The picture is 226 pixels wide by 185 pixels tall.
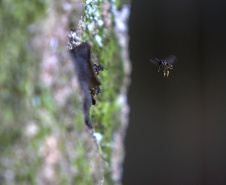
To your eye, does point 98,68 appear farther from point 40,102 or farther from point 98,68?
point 40,102

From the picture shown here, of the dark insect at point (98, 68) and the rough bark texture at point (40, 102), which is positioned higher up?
the dark insect at point (98, 68)

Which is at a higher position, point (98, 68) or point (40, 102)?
point (98, 68)

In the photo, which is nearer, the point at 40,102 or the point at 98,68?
the point at 40,102

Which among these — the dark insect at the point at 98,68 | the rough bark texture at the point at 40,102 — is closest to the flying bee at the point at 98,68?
the dark insect at the point at 98,68

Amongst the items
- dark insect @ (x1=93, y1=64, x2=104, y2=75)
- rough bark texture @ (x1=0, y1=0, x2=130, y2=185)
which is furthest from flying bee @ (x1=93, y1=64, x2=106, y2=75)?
rough bark texture @ (x1=0, y1=0, x2=130, y2=185)

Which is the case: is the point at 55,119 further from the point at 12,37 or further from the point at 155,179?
the point at 155,179

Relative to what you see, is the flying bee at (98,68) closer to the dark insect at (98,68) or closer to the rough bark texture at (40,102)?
the dark insect at (98,68)

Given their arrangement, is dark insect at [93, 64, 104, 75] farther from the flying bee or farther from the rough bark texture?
the rough bark texture

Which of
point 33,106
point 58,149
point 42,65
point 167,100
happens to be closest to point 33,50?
point 42,65

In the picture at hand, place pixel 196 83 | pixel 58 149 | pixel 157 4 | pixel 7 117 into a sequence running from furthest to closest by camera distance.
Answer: pixel 196 83, pixel 157 4, pixel 58 149, pixel 7 117

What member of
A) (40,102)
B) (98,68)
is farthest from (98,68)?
(40,102)

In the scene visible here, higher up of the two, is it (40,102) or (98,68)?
(98,68)
